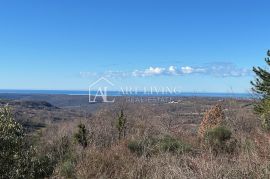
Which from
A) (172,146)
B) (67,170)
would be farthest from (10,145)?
(172,146)

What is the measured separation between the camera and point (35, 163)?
9.62 m

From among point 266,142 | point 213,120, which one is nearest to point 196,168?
point 266,142

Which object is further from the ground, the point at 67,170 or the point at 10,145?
the point at 10,145

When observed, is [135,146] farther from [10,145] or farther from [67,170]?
[10,145]

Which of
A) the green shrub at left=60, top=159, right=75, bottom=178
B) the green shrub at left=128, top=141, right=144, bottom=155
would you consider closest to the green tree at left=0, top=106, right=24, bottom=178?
the green shrub at left=60, top=159, right=75, bottom=178

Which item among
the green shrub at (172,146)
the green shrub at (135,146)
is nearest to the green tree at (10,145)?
the green shrub at (172,146)

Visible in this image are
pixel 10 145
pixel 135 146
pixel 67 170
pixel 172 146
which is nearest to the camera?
pixel 10 145

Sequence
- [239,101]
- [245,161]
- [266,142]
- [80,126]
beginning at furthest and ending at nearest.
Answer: [80,126]
[239,101]
[266,142]
[245,161]

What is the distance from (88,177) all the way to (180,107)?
69830 millimetres

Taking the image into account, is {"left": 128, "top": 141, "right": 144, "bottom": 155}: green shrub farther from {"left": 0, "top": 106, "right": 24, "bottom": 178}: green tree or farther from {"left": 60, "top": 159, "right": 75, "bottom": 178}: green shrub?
{"left": 0, "top": 106, "right": 24, "bottom": 178}: green tree

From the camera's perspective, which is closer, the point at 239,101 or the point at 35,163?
the point at 35,163

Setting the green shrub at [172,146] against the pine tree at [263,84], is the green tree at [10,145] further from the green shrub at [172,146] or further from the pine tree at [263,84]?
the pine tree at [263,84]

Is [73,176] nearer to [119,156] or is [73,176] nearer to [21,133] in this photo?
[119,156]

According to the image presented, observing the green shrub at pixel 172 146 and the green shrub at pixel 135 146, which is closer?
the green shrub at pixel 172 146
